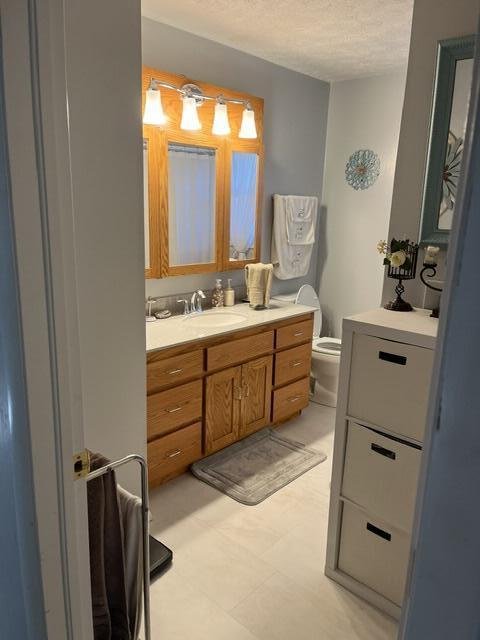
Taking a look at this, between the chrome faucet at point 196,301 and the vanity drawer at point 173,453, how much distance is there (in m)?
0.75

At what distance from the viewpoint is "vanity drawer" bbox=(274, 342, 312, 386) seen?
3043 mm

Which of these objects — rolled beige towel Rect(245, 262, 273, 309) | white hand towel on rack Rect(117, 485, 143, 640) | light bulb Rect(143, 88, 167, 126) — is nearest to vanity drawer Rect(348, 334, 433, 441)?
white hand towel on rack Rect(117, 485, 143, 640)

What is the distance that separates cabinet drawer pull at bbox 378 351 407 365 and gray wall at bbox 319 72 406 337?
2.07 meters

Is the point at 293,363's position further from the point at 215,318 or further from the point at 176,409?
the point at 176,409

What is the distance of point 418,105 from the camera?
1.83 m

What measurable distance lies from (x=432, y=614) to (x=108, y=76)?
1.79 m

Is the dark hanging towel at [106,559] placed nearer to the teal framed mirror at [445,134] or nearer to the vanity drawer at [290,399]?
the teal framed mirror at [445,134]

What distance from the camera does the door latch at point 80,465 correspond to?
3.02ft

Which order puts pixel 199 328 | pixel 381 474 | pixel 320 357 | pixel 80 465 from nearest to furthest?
pixel 80 465 → pixel 381 474 → pixel 199 328 → pixel 320 357

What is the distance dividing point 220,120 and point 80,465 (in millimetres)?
2400

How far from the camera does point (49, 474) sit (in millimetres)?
850

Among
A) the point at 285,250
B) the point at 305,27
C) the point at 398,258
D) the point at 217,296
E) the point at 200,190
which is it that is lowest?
the point at 217,296

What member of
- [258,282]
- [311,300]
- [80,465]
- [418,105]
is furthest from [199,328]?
[80,465]

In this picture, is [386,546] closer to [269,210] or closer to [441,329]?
[441,329]
